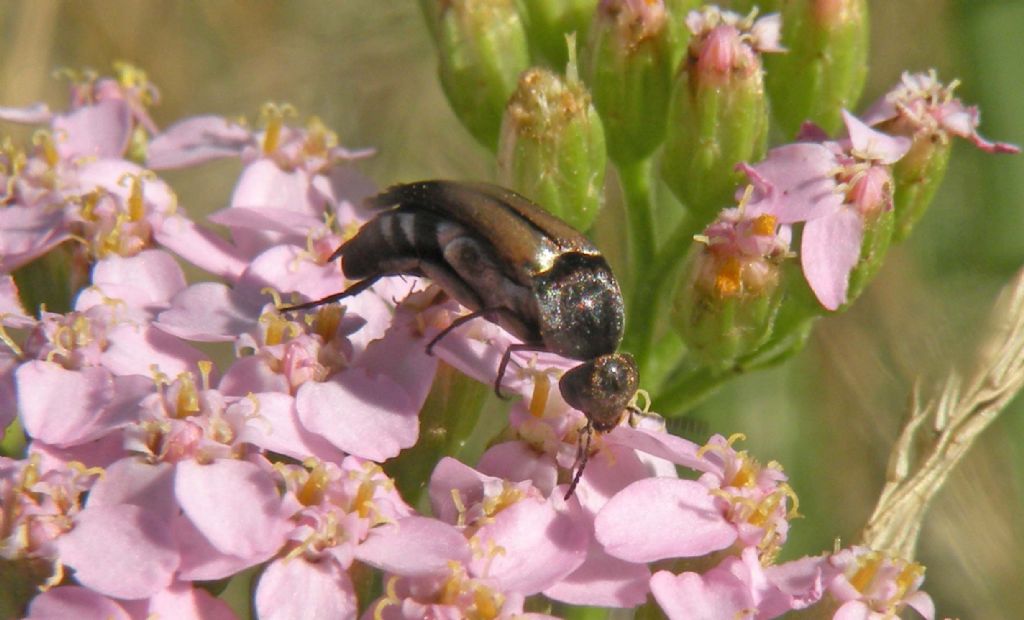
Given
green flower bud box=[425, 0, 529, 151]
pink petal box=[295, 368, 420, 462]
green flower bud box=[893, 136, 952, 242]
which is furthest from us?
green flower bud box=[425, 0, 529, 151]

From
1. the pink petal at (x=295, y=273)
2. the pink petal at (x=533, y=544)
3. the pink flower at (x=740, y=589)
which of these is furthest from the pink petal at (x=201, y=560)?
the pink petal at (x=295, y=273)

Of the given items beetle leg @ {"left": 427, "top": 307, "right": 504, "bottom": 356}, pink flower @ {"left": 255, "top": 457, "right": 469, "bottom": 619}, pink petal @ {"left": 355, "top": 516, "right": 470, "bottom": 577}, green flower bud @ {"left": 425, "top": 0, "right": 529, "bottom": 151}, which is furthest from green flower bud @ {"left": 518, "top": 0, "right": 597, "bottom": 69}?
pink petal @ {"left": 355, "top": 516, "right": 470, "bottom": 577}

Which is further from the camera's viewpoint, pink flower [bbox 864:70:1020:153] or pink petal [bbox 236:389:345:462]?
pink flower [bbox 864:70:1020:153]

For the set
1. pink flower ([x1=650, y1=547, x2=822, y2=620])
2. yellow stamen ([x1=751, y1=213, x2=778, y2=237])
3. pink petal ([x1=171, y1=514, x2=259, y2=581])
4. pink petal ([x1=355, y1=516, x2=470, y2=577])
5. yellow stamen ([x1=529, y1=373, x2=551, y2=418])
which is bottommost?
pink flower ([x1=650, y1=547, x2=822, y2=620])

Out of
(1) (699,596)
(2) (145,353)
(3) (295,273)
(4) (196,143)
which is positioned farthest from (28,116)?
(1) (699,596)

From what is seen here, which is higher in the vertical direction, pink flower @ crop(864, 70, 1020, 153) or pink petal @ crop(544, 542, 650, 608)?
pink flower @ crop(864, 70, 1020, 153)

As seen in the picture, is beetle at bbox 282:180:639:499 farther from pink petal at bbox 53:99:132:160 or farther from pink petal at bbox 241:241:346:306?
pink petal at bbox 53:99:132:160

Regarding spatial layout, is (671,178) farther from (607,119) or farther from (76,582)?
(76,582)
